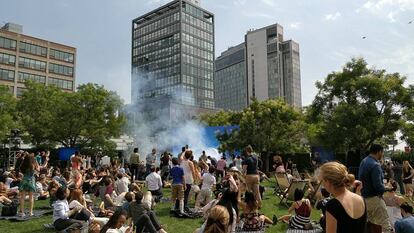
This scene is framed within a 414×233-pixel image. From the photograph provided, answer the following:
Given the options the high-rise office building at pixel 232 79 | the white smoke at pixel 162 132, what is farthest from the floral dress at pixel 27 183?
the high-rise office building at pixel 232 79

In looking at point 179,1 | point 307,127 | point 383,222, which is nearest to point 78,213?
point 383,222

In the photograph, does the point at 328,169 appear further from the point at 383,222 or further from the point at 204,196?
the point at 204,196

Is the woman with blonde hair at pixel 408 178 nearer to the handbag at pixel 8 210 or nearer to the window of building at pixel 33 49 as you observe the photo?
the handbag at pixel 8 210

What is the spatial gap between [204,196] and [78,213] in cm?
476

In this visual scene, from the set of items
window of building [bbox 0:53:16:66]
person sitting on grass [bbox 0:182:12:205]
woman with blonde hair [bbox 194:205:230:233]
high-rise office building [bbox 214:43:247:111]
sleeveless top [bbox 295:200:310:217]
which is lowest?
person sitting on grass [bbox 0:182:12:205]

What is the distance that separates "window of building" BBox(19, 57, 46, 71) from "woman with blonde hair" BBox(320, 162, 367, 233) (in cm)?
9379

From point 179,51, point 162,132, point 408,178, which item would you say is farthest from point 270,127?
point 179,51

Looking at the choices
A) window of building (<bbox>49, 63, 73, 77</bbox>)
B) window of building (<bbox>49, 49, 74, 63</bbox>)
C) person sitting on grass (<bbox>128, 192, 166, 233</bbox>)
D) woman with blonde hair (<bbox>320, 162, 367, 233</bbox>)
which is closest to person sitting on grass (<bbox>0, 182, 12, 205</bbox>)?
person sitting on grass (<bbox>128, 192, 166, 233</bbox>)

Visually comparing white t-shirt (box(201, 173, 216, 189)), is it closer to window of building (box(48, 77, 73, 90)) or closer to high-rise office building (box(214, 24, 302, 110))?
window of building (box(48, 77, 73, 90))

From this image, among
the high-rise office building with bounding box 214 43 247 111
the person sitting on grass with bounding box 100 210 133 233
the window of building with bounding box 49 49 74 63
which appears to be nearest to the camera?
the person sitting on grass with bounding box 100 210 133 233

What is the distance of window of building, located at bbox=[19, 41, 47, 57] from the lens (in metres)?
87.5

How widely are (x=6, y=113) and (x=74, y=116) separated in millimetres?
7480

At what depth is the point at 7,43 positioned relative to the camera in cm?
8438

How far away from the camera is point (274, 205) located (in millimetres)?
14453
